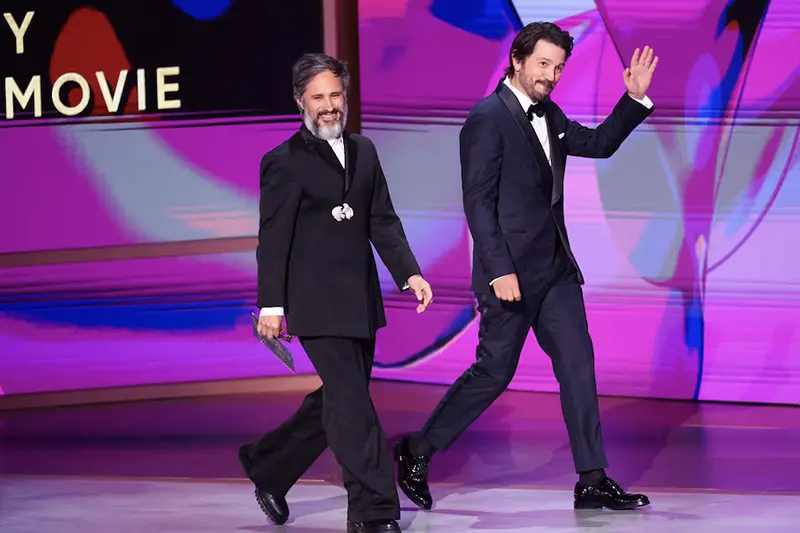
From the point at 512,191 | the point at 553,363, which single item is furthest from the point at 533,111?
the point at 553,363

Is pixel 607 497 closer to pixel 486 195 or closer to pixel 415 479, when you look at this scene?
pixel 415 479

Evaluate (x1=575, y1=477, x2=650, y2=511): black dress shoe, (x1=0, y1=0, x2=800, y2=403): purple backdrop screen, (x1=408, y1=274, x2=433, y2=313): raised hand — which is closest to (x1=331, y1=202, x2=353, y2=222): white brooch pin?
(x1=408, y1=274, x2=433, y2=313): raised hand

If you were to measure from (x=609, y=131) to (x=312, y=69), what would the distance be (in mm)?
1104

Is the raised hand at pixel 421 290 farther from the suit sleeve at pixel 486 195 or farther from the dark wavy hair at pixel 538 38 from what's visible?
the dark wavy hair at pixel 538 38

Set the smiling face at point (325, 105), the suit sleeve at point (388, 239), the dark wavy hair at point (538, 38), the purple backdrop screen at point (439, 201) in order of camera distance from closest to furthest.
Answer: the smiling face at point (325, 105), the suit sleeve at point (388, 239), the dark wavy hair at point (538, 38), the purple backdrop screen at point (439, 201)

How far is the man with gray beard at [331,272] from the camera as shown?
423cm

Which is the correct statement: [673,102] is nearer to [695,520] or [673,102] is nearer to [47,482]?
[695,520]

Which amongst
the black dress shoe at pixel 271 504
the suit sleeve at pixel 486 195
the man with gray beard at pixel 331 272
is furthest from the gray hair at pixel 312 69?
the black dress shoe at pixel 271 504

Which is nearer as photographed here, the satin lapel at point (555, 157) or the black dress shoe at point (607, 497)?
the black dress shoe at point (607, 497)

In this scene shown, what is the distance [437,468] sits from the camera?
5.36 m

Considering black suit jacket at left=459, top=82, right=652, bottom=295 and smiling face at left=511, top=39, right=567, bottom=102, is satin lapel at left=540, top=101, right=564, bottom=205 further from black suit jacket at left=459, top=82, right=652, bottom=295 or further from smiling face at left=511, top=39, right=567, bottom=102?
smiling face at left=511, top=39, right=567, bottom=102

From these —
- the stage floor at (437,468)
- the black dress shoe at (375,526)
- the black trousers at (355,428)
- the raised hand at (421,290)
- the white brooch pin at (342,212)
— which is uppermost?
the white brooch pin at (342,212)

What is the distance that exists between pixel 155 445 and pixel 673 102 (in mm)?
2660

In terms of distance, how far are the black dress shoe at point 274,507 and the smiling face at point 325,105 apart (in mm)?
1186
